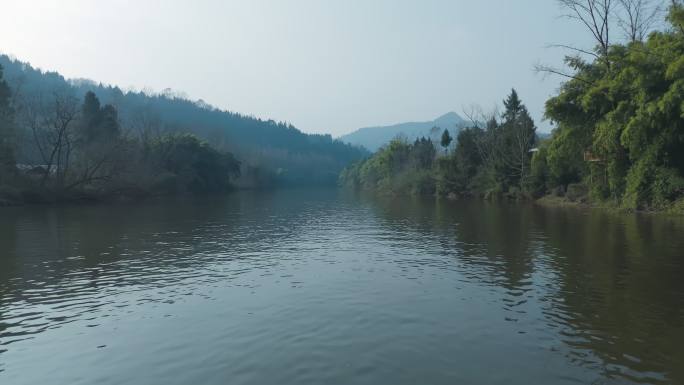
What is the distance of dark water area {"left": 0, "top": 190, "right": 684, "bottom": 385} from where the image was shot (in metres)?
9.13

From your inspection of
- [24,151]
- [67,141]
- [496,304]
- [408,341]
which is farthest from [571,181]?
[24,151]

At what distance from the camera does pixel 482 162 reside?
81.9 metres

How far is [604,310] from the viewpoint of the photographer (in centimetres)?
1259

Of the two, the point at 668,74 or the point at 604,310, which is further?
the point at 668,74

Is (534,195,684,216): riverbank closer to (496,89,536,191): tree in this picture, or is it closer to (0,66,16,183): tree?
(496,89,536,191): tree

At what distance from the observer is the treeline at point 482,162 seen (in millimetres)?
69812

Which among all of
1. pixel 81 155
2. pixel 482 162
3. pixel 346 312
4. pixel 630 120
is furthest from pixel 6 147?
pixel 482 162

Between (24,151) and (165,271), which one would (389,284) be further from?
(24,151)

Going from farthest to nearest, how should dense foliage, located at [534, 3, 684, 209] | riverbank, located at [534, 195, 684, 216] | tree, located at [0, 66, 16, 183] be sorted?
tree, located at [0, 66, 16, 183] → riverbank, located at [534, 195, 684, 216] → dense foliage, located at [534, 3, 684, 209]

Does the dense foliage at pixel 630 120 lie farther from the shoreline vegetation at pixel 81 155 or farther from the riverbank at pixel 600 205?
the shoreline vegetation at pixel 81 155

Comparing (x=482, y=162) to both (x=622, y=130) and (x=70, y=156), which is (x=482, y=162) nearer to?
(x=622, y=130)

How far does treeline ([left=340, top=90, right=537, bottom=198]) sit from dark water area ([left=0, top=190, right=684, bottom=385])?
4556cm

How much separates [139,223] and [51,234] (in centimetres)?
763

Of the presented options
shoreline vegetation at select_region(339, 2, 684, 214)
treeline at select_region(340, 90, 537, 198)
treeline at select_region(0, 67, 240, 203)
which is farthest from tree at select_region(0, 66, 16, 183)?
treeline at select_region(340, 90, 537, 198)
